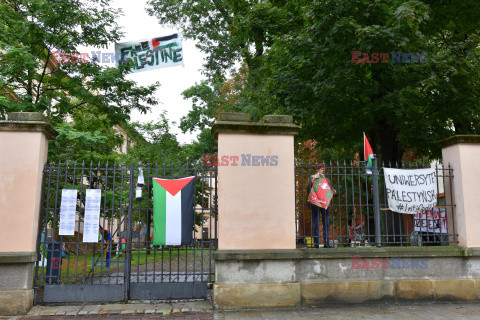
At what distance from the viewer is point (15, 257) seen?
20.5ft

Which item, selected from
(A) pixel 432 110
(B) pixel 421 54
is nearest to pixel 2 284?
(B) pixel 421 54

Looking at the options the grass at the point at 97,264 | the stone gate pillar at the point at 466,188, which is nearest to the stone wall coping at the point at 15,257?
the grass at the point at 97,264

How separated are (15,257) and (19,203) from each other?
0.92m

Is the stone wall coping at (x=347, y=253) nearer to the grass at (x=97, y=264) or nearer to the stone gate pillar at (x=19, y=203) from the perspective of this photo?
the grass at (x=97, y=264)

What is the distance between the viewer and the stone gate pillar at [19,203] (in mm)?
6234

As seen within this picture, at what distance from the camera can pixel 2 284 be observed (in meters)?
6.24

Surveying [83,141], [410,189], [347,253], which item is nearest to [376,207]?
[410,189]

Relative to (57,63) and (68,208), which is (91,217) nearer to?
(68,208)

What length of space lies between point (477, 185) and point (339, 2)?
17.6ft

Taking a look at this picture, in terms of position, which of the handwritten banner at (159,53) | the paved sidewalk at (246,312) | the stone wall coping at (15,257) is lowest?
the paved sidewalk at (246,312)

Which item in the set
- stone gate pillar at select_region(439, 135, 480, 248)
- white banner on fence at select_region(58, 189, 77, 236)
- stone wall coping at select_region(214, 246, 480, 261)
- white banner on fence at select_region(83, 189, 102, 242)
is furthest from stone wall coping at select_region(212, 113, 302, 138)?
stone gate pillar at select_region(439, 135, 480, 248)

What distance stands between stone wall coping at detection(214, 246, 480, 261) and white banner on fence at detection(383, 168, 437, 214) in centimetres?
84

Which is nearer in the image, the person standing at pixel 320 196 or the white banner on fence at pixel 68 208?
the white banner on fence at pixel 68 208

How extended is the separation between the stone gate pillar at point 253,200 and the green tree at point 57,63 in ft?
19.9
